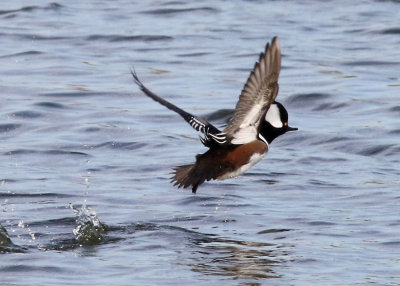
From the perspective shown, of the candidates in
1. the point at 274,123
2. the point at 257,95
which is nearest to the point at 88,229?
the point at 274,123

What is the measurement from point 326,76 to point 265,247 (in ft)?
22.3

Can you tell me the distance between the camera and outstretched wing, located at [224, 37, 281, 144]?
645cm

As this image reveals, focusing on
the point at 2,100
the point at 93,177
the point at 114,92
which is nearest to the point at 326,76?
the point at 114,92

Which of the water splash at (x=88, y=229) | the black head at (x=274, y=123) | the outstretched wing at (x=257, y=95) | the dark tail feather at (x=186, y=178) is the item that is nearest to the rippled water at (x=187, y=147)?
the water splash at (x=88, y=229)

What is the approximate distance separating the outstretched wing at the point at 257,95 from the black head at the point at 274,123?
450 millimetres

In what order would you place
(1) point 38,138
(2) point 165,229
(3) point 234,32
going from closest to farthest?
(2) point 165,229
(1) point 38,138
(3) point 234,32

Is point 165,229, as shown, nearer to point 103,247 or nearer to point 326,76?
point 103,247

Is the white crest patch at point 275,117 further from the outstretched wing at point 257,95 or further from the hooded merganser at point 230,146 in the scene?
the outstretched wing at point 257,95

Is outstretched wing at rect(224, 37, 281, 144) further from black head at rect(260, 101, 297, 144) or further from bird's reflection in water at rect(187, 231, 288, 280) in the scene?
bird's reflection in water at rect(187, 231, 288, 280)

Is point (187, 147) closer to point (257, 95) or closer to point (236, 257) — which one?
point (236, 257)

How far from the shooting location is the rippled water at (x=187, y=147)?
7117mm

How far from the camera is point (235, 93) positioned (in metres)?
13.0

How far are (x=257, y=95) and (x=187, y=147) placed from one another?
420cm

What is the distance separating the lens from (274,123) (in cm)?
782
